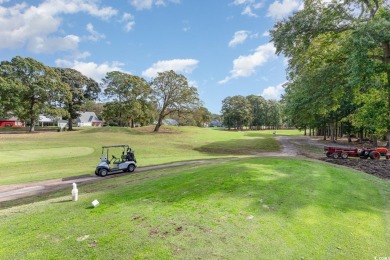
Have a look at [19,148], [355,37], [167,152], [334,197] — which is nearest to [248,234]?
[334,197]

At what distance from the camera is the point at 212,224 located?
20.9 ft

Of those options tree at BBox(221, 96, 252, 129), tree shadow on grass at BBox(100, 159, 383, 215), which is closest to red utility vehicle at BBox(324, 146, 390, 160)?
tree shadow on grass at BBox(100, 159, 383, 215)

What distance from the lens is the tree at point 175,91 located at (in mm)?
57500

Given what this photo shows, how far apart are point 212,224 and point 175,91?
52870 mm

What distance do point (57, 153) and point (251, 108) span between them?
9576 cm

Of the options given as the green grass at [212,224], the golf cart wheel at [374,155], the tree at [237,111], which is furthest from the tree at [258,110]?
the green grass at [212,224]

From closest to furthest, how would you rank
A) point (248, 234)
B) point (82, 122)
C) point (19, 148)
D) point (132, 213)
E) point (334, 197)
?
point (248, 234)
point (132, 213)
point (334, 197)
point (19, 148)
point (82, 122)

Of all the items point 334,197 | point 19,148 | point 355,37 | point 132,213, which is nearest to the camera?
point 132,213

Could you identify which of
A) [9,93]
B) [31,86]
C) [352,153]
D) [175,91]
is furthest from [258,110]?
[352,153]

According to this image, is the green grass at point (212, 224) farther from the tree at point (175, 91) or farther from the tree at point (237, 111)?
the tree at point (237, 111)

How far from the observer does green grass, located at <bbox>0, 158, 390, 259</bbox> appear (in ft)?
17.7

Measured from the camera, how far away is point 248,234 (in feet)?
19.4

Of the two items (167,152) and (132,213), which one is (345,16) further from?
(167,152)

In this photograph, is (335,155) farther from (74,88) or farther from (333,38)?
(74,88)
